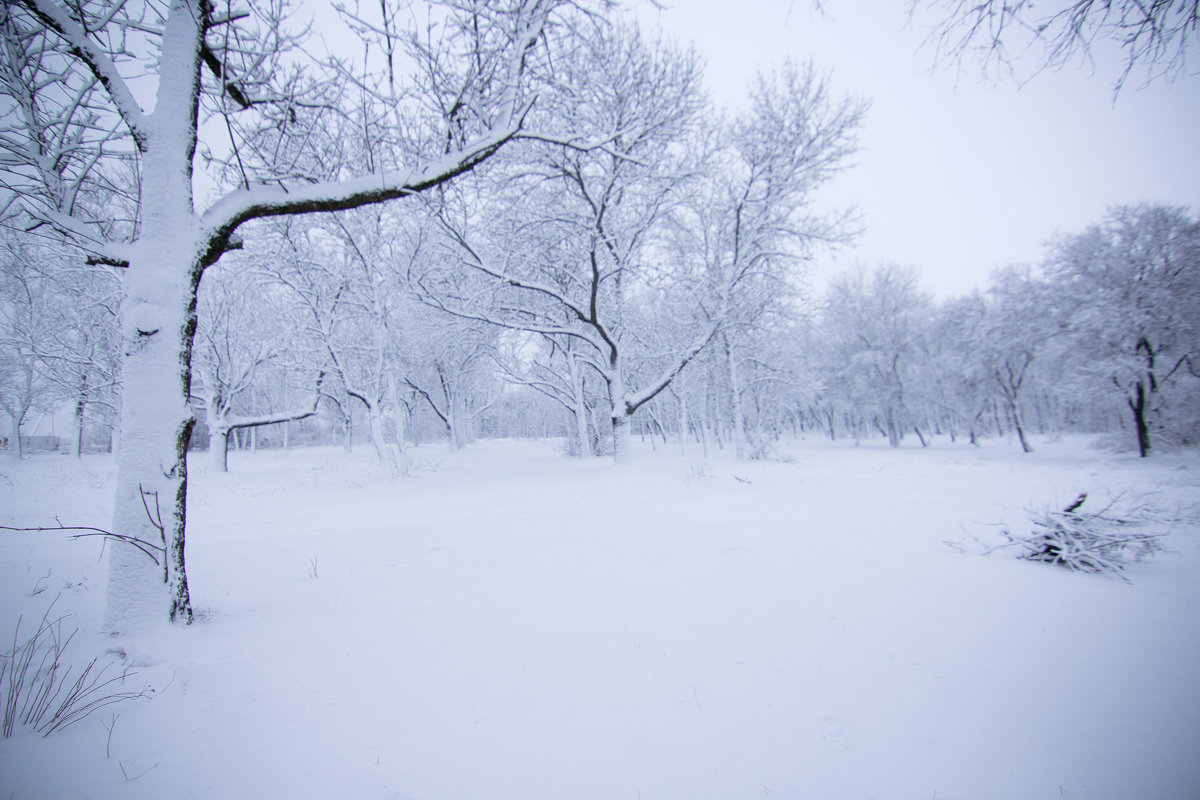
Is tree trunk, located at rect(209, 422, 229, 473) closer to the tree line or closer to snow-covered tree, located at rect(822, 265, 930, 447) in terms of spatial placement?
the tree line

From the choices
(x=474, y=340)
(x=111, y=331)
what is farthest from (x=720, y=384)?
(x=111, y=331)

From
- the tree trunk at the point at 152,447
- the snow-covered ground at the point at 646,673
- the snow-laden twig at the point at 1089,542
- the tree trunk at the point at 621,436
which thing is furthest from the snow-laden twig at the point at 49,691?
the tree trunk at the point at 621,436

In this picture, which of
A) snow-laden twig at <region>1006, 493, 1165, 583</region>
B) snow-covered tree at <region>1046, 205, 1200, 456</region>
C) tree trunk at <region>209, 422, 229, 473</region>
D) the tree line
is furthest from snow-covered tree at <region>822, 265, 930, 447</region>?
tree trunk at <region>209, 422, 229, 473</region>

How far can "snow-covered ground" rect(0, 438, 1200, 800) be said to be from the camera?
1.57 metres

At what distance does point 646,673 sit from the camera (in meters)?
2.22

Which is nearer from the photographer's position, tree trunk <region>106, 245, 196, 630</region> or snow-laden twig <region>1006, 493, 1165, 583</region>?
tree trunk <region>106, 245, 196, 630</region>

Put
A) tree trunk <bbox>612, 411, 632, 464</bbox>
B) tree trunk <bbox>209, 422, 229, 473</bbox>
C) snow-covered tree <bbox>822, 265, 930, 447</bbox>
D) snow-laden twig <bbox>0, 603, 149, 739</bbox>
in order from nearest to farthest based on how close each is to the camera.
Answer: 1. snow-laden twig <bbox>0, 603, 149, 739</bbox>
2. tree trunk <bbox>612, 411, 632, 464</bbox>
3. tree trunk <bbox>209, 422, 229, 473</bbox>
4. snow-covered tree <bbox>822, 265, 930, 447</bbox>

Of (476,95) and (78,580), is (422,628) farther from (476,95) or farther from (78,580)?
(476,95)

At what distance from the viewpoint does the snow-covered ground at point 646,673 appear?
5.15 ft

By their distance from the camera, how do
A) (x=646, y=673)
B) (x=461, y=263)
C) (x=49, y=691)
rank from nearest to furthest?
(x=49, y=691), (x=646, y=673), (x=461, y=263)

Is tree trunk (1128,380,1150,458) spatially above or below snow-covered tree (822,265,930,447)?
below

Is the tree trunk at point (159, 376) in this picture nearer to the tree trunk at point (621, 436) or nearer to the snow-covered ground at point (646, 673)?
the snow-covered ground at point (646, 673)

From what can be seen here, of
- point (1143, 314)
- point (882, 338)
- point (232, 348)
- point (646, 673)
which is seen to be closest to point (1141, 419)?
point (1143, 314)

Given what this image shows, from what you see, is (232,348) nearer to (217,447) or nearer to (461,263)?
(217,447)
